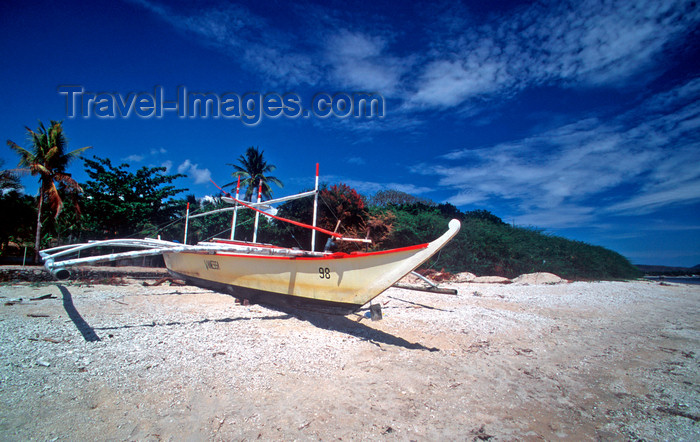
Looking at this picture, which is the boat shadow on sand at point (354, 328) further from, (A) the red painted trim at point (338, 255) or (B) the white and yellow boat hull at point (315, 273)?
(A) the red painted trim at point (338, 255)

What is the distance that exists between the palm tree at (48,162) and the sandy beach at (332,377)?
12.6 metres

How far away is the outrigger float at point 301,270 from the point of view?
13.7 ft

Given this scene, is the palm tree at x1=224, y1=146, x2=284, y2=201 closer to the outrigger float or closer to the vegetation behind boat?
the vegetation behind boat

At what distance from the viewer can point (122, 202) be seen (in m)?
16.6

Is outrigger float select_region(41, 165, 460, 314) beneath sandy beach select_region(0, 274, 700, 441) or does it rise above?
above

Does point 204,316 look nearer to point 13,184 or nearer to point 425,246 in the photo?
point 425,246

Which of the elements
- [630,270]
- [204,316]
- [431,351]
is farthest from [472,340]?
[630,270]

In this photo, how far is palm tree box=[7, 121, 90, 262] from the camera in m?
14.6

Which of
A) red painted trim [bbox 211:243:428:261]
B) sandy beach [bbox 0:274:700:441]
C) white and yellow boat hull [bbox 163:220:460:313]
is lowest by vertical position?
sandy beach [bbox 0:274:700:441]

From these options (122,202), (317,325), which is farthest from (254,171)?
(317,325)

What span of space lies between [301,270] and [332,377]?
2521 millimetres

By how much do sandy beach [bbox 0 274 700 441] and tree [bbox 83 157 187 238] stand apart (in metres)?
12.4

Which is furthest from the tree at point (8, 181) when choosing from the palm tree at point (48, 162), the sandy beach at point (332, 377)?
the sandy beach at point (332, 377)

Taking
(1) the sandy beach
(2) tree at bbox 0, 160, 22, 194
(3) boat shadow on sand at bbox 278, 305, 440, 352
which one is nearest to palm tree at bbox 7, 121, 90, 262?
(2) tree at bbox 0, 160, 22, 194
